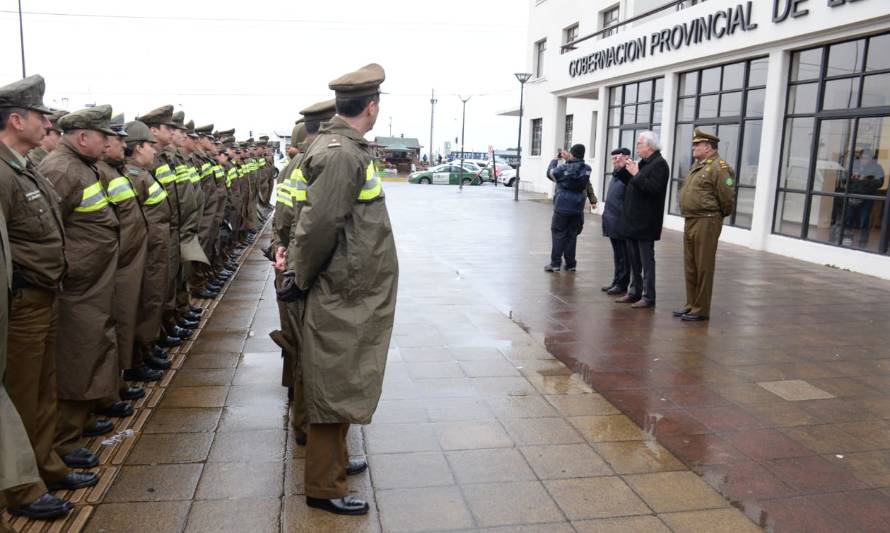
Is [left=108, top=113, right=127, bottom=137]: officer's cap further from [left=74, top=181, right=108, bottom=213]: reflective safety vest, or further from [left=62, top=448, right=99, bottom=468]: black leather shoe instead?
[left=62, top=448, right=99, bottom=468]: black leather shoe

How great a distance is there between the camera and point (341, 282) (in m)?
3.20

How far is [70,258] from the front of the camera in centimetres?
374

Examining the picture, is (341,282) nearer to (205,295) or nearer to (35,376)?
(35,376)

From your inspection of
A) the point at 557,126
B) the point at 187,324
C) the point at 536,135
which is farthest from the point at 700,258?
the point at 536,135

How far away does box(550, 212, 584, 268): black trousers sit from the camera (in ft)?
33.0

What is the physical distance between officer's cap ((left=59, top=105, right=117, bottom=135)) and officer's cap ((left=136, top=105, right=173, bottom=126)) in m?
2.44

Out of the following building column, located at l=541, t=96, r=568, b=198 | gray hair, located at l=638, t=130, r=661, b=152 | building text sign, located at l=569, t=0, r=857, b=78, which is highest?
building text sign, located at l=569, t=0, r=857, b=78

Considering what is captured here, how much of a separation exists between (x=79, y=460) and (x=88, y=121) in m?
1.79

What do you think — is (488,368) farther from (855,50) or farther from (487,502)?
(855,50)

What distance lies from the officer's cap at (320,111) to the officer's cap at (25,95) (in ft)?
5.38

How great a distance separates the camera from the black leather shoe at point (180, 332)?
6.16m

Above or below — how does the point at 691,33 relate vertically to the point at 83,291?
above

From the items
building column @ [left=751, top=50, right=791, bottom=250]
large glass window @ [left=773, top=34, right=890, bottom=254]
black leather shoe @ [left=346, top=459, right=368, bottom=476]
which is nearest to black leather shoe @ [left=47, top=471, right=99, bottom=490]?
black leather shoe @ [left=346, top=459, right=368, bottom=476]

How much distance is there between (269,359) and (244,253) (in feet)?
21.0
